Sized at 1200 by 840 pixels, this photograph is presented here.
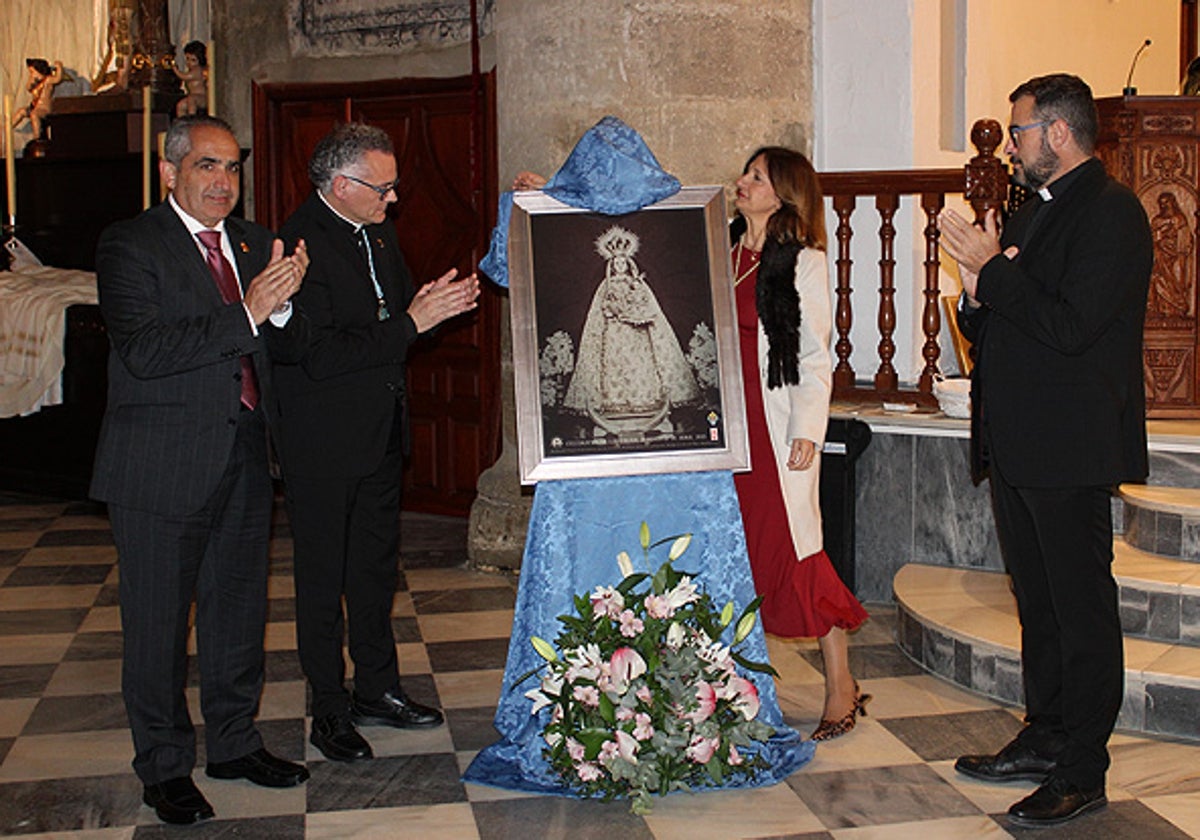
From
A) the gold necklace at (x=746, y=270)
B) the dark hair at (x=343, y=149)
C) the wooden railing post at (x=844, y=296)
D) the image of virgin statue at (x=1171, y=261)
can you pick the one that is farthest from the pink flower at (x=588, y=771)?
the image of virgin statue at (x=1171, y=261)

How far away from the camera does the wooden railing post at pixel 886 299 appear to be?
6.28 meters

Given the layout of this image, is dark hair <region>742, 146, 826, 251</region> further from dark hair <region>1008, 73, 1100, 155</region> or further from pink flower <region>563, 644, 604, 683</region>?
pink flower <region>563, 644, 604, 683</region>

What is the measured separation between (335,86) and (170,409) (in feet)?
15.2

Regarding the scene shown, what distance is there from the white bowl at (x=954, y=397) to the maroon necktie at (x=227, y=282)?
2.94 meters

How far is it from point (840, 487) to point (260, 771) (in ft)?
8.86

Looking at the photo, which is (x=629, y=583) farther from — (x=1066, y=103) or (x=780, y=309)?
(x=1066, y=103)

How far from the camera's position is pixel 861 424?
5.99 metres

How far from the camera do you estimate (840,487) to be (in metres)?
5.99

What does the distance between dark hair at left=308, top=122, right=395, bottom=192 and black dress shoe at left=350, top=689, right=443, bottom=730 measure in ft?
5.06

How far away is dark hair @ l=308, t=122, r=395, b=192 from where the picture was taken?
4.29m

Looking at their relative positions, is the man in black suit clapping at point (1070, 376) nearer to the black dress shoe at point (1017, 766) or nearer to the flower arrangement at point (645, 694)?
the black dress shoe at point (1017, 766)

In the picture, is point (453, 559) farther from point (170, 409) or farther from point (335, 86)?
point (170, 409)

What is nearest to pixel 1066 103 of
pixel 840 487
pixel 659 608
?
pixel 659 608

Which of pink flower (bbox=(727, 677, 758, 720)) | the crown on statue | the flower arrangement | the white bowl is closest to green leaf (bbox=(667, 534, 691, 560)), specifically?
the flower arrangement
